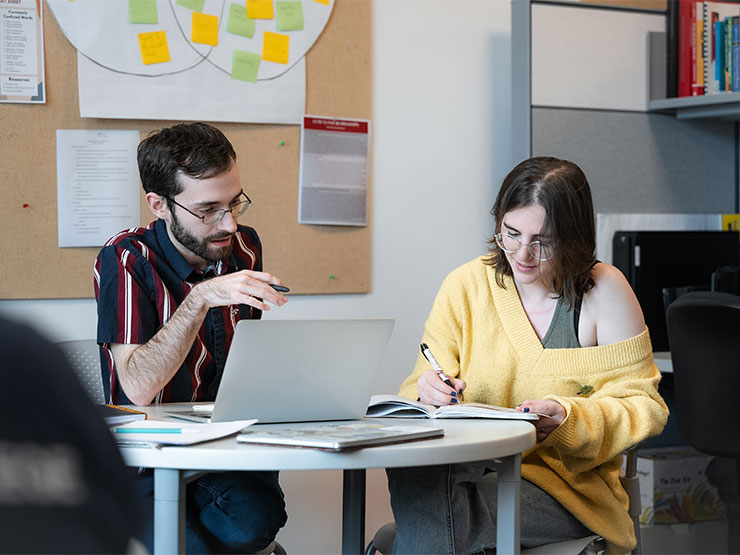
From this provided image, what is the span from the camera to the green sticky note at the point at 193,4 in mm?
2445

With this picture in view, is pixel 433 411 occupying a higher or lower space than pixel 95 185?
lower

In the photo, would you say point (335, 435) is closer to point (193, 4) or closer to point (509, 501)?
point (509, 501)

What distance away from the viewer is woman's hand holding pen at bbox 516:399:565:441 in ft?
5.03

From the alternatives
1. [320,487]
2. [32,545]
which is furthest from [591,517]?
[32,545]

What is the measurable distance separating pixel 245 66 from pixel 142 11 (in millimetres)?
309

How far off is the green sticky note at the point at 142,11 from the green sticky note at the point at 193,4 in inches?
2.8

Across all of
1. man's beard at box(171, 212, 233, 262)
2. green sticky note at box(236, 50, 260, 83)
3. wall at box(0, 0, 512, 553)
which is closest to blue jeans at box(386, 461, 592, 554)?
man's beard at box(171, 212, 233, 262)

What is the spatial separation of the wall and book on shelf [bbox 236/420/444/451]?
4.16 ft

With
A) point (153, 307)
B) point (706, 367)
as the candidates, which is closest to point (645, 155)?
point (706, 367)

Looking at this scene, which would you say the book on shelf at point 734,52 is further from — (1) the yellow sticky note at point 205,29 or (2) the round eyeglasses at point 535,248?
(1) the yellow sticky note at point 205,29

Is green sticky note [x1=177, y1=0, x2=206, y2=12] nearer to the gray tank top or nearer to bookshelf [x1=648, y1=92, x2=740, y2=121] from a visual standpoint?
the gray tank top

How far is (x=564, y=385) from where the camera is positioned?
1.71m

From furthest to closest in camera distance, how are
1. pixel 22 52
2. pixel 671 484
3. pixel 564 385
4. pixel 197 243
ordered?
pixel 671 484 < pixel 22 52 < pixel 197 243 < pixel 564 385

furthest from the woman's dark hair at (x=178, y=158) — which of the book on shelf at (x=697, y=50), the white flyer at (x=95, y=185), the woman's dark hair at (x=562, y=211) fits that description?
the book on shelf at (x=697, y=50)
